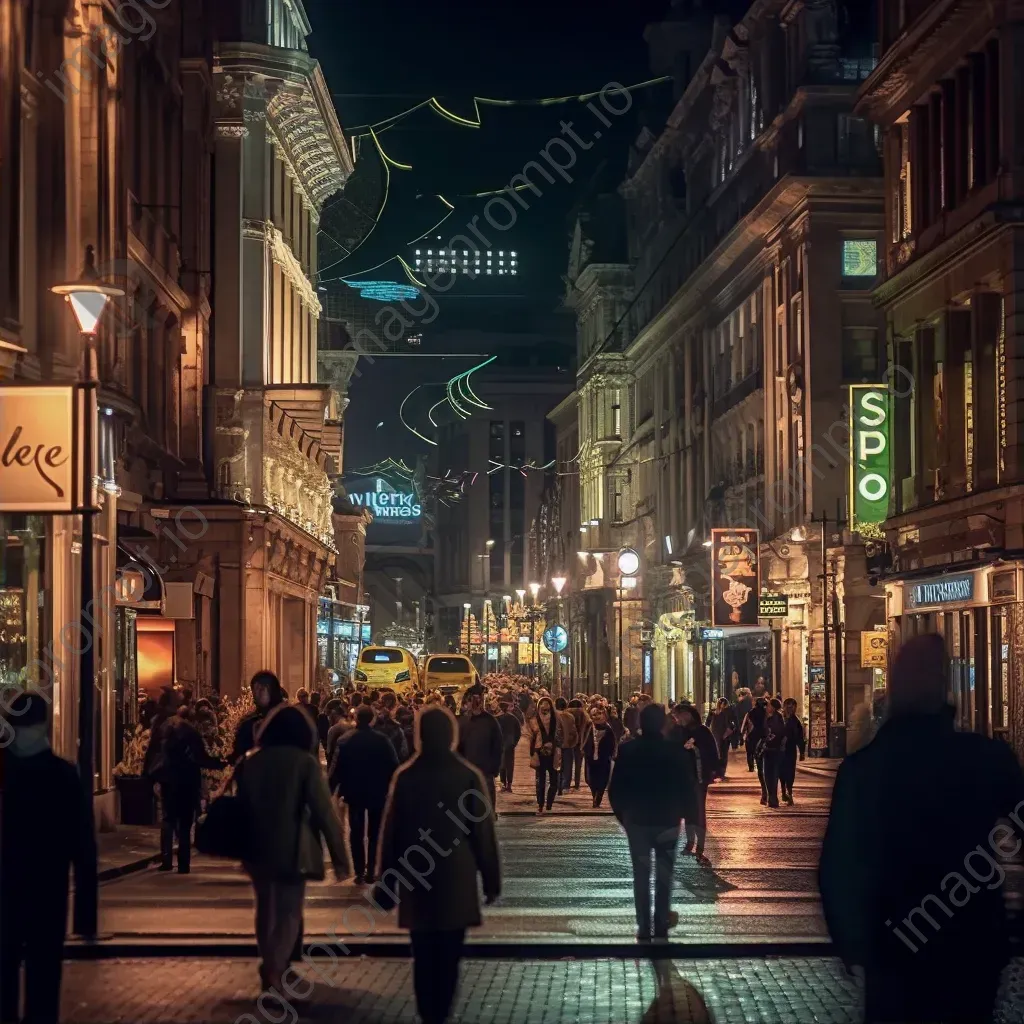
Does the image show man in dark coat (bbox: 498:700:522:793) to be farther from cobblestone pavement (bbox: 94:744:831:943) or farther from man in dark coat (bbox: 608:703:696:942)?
man in dark coat (bbox: 608:703:696:942)

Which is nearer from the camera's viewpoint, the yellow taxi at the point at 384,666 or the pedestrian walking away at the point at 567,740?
the pedestrian walking away at the point at 567,740

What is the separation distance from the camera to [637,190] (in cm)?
9275

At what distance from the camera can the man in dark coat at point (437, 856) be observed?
390 inches

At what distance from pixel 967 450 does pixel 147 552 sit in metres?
15.6

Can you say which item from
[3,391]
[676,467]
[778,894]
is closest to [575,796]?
[778,894]

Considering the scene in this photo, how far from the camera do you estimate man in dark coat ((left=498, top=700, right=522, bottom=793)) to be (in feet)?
110

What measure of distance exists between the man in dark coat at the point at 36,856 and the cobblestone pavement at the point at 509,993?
5.11 ft

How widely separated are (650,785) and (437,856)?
18.5ft

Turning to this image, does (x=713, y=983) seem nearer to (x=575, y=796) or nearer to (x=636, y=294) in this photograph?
(x=575, y=796)

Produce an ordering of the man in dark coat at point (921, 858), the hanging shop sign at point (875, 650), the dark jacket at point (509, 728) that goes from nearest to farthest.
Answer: the man in dark coat at point (921, 858)
the dark jacket at point (509, 728)
the hanging shop sign at point (875, 650)

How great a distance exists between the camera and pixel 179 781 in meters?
21.1

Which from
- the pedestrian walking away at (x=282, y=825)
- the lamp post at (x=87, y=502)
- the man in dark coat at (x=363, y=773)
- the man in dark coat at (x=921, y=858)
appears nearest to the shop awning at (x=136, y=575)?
the man in dark coat at (x=363, y=773)

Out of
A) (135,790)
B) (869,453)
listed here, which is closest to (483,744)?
(135,790)

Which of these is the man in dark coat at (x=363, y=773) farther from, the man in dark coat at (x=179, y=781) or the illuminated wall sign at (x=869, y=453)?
the illuminated wall sign at (x=869, y=453)
